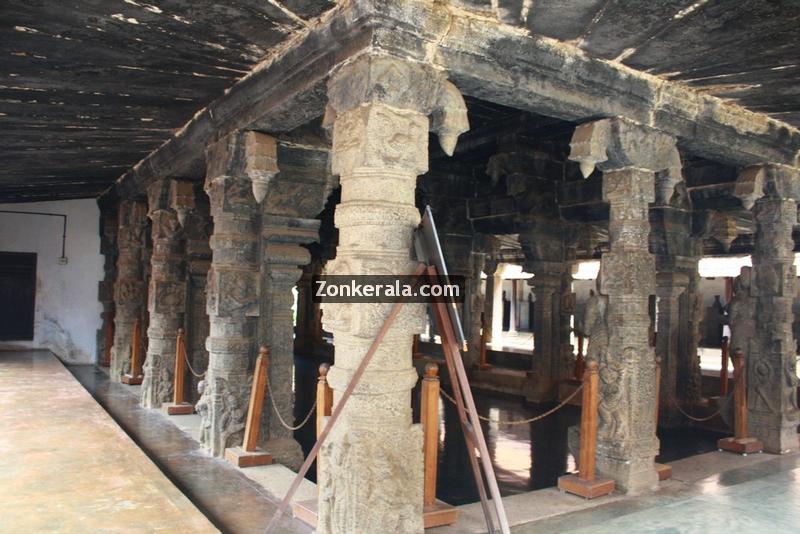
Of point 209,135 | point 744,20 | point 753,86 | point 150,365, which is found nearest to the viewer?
point 744,20

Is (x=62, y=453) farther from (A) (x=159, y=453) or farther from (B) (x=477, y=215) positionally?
(B) (x=477, y=215)

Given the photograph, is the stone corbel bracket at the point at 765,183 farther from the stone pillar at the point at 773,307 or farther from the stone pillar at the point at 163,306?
the stone pillar at the point at 163,306

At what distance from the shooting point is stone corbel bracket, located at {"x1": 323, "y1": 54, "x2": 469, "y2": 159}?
3.40 meters

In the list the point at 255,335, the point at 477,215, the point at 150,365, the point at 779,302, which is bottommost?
the point at 150,365

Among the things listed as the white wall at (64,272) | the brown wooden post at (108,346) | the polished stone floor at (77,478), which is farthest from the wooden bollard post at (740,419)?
the white wall at (64,272)

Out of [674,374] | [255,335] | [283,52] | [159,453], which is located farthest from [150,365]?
[674,374]

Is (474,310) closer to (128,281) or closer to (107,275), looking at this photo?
(128,281)

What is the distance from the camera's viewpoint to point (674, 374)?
28.9 feet

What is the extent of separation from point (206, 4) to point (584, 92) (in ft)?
8.47

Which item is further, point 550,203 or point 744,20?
point 550,203

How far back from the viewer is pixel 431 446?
13.5ft

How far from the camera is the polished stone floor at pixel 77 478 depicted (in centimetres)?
A: 372

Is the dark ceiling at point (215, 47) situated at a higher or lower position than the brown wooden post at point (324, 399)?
higher

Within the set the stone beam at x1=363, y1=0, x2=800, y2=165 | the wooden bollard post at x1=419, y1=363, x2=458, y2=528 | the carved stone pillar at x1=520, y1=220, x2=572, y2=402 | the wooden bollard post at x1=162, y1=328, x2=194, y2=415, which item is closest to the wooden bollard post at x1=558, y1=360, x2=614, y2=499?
the wooden bollard post at x1=419, y1=363, x2=458, y2=528
